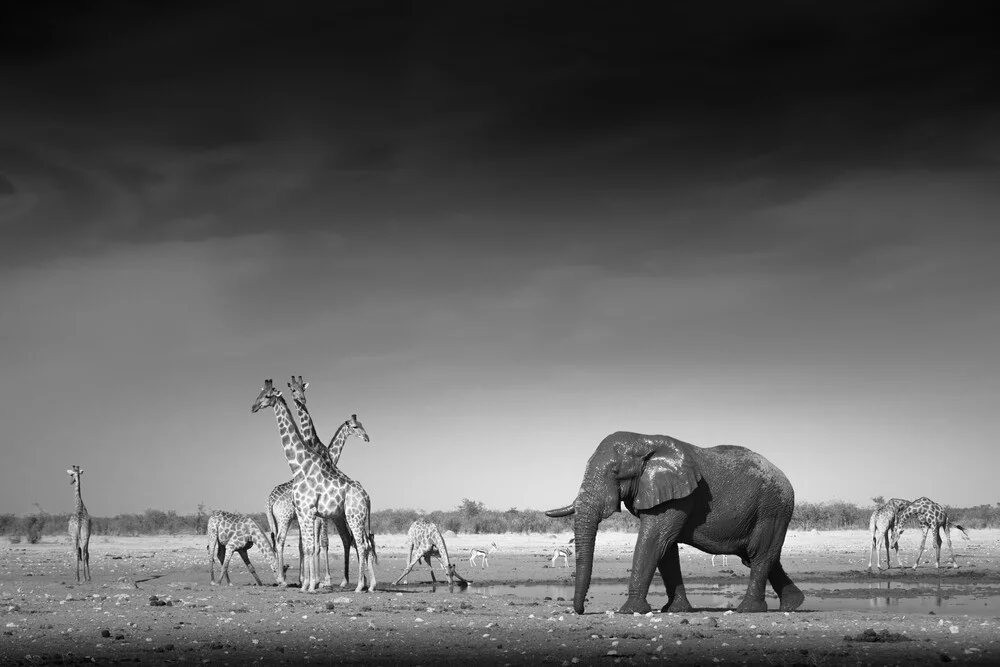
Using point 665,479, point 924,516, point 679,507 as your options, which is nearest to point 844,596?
point 679,507

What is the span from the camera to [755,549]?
65.8 feet

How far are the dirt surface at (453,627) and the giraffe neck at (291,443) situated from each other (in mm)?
2982

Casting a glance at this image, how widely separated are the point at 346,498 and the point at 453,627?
8383 mm

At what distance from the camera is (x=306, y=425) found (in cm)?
2680

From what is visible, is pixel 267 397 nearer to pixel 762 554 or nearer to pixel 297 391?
pixel 297 391

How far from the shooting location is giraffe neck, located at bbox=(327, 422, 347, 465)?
1143 inches

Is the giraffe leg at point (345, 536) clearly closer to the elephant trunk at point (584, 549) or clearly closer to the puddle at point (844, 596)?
the puddle at point (844, 596)

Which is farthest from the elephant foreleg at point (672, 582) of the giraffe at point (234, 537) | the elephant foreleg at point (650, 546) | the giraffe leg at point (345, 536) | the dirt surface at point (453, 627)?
the giraffe at point (234, 537)

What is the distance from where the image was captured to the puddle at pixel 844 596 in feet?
71.7

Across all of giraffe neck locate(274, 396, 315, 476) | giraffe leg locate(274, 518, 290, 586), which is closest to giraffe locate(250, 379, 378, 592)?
giraffe neck locate(274, 396, 315, 476)

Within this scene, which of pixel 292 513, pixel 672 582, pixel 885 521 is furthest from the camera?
pixel 885 521

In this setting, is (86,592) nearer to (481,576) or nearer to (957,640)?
(481,576)

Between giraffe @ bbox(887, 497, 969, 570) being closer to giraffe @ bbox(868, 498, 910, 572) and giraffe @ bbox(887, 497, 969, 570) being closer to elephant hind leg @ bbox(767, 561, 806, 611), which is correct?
giraffe @ bbox(868, 498, 910, 572)

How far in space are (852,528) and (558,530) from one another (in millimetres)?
18169
